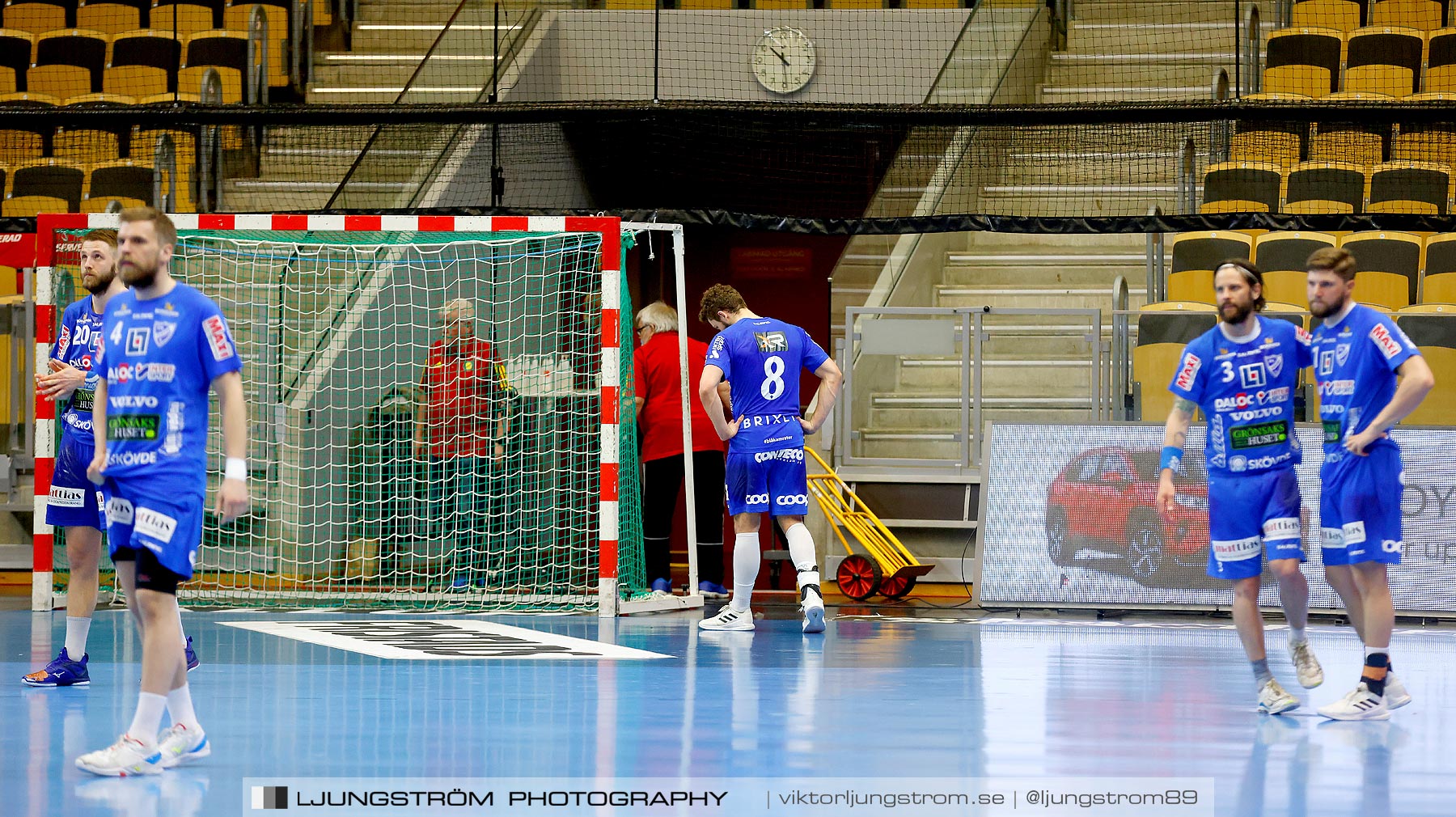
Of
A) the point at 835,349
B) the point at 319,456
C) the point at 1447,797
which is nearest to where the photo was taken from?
the point at 1447,797

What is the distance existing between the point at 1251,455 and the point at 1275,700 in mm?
947

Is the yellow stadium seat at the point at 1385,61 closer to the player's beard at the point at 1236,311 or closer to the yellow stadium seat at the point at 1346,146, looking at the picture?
the yellow stadium seat at the point at 1346,146

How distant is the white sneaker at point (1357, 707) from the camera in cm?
554

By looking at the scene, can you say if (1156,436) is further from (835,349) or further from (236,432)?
(236,432)

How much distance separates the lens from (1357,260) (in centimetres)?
1173

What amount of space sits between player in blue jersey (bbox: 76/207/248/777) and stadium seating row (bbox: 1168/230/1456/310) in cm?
913

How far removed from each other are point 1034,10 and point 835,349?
5.17 m

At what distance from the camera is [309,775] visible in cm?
424

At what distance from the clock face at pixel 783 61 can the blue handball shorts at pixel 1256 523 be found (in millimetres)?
10621

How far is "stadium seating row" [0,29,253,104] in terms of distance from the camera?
14.8 meters

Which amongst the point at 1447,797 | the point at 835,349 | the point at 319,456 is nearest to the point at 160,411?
the point at 1447,797

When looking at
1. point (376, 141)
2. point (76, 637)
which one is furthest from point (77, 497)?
point (376, 141)

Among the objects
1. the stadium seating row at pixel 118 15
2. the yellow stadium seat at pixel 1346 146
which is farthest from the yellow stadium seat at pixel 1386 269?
the stadium seating row at pixel 118 15

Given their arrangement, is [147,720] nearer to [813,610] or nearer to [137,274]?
[137,274]
